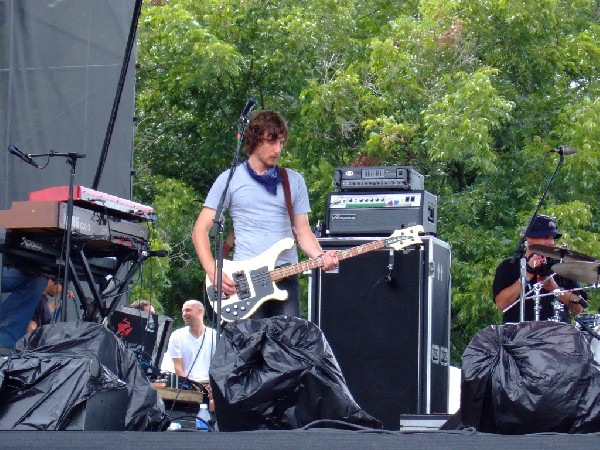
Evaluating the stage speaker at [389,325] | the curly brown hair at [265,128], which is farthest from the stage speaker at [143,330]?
the curly brown hair at [265,128]

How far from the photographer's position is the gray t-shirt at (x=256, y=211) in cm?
Result: 550

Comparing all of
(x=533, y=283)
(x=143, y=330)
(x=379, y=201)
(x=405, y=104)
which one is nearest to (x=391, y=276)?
(x=379, y=201)

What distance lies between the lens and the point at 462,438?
9.53ft

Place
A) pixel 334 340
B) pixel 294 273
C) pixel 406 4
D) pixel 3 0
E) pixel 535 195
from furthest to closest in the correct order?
pixel 406 4, pixel 535 195, pixel 3 0, pixel 334 340, pixel 294 273

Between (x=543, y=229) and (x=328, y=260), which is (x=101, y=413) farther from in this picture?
(x=543, y=229)

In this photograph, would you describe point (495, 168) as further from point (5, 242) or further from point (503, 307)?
point (5, 242)

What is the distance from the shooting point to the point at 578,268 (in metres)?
6.17

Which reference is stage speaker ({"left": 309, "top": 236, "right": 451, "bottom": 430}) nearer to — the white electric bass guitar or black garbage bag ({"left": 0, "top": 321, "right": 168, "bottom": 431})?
the white electric bass guitar

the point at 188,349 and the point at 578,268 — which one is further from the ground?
the point at 578,268

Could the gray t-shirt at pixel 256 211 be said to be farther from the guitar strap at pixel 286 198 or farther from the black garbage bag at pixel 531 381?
the black garbage bag at pixel 531 381

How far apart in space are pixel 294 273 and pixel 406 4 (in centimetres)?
1027

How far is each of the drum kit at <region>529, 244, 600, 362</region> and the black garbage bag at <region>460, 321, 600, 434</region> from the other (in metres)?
2.47

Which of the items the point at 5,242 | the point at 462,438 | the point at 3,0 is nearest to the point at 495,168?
the point at 3,0

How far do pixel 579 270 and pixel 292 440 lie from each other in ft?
12.1
